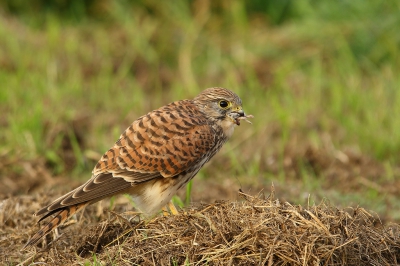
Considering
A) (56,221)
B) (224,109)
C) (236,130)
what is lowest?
(236,130)

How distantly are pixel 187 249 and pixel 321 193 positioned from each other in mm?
2562

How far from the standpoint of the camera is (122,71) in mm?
9625

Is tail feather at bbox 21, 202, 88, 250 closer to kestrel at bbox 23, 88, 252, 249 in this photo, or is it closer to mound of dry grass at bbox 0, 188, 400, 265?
kestrel at bbox 23, 88, 252, 249

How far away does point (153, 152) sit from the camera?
530cm

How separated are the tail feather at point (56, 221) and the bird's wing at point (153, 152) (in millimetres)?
147

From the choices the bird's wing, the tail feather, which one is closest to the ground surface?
the tail feather

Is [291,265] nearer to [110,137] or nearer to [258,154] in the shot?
[258,154]

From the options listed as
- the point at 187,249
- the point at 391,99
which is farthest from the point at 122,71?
the point at 187,249

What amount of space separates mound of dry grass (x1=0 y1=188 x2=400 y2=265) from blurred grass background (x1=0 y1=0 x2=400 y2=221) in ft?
5.68

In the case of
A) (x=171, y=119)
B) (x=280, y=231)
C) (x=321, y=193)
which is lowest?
(x=321, y=193)

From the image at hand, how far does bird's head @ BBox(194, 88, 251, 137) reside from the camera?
568 cm

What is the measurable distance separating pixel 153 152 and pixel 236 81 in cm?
436

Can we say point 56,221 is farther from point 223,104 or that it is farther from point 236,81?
point 236,81

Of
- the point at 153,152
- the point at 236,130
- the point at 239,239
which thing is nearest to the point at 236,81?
the point at 236,130
